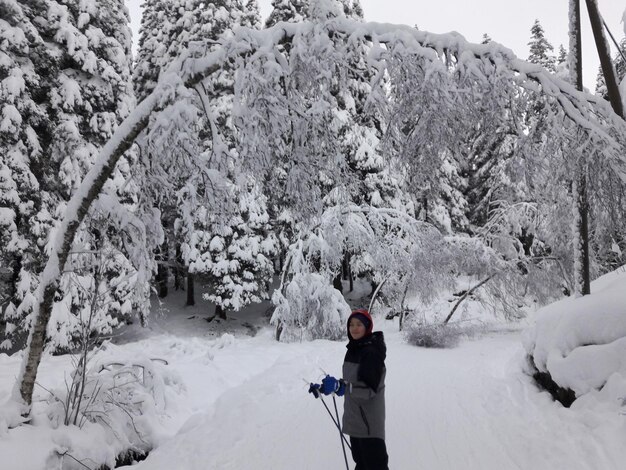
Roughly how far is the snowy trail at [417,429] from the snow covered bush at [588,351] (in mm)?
385

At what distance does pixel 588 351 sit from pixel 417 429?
8.59ft

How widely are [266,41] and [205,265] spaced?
651 inches

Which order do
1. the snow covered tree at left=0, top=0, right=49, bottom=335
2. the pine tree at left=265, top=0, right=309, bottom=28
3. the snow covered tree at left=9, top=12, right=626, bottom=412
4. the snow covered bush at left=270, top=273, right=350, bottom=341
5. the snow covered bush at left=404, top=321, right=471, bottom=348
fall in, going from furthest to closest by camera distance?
the pine tree at left=265, top=0, right=309, bottom=28 → the snow covered bush at left=270, top=273, right=350, bottom=341 → the snow covered bush at left=404, top=321, right=471, bottom=348 → the snow covered tree at left=0, top=0, right=49, bottom=335 → the snow covered tree at left=9, top=12, right=626, bottom=412

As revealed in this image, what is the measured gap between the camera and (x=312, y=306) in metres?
15.7

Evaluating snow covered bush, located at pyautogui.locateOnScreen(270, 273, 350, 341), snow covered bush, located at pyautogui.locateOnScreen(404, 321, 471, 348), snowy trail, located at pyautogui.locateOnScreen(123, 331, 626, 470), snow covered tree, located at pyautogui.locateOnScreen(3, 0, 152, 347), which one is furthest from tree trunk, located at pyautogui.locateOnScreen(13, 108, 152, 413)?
snow covered bush, located at pyautogui.locateOnScreen(404, 321, 471, 348)

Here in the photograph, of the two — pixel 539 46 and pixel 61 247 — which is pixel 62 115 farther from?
pixel 539 46

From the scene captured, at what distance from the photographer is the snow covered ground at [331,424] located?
15.1ft

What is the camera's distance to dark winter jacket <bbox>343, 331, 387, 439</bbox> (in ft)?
11.9

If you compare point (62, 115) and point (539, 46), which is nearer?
point (62, 115)

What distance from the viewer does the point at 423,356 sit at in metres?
11.8

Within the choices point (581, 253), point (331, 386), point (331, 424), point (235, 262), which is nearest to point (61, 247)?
point (331, 386)

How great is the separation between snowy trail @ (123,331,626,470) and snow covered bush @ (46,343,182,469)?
37 centimetres

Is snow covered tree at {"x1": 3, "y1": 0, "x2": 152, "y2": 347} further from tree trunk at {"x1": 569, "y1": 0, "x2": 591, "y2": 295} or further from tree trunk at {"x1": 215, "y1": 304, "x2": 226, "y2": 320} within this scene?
tree trunk at {"x1": 569, "y1": 0, "x2": 591, "y2": 295}

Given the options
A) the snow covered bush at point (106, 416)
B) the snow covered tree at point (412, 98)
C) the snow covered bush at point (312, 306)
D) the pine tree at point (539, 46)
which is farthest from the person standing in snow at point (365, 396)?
the pine tree at point (539, 46)
